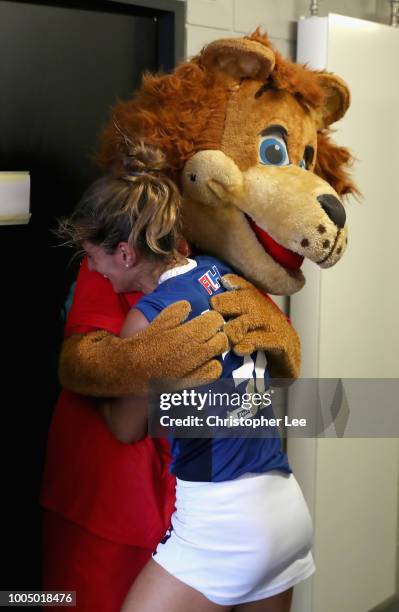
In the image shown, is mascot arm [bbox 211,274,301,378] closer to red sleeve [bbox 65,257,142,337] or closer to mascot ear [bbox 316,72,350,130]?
red sleeve [bbox 65,257,142,337]

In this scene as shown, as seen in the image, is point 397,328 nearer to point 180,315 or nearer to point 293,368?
point 293,368

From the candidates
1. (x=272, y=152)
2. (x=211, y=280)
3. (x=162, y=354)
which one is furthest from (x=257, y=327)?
(x=272, y=152)

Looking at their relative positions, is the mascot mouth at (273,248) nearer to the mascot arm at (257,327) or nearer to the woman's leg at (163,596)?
the mascot arm at (257,327)

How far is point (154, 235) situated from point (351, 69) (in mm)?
1160

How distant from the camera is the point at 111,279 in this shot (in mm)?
1362

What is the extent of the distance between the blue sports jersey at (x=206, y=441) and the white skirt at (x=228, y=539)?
0.7 inches

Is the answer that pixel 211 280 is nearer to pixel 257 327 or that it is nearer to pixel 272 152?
pixel 257 327

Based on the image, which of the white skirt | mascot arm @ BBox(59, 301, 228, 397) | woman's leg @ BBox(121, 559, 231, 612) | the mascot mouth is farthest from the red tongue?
woman's leg @ BBox(121, 559, 231, 612)

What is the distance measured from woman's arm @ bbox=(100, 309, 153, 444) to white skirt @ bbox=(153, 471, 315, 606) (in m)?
0.12

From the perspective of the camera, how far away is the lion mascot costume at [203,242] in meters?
1.39

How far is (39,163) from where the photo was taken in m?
1.71

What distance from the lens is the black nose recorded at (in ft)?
4.58

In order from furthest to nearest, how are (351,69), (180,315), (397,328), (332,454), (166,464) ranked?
(397,328), (332,454), (351,69), (166,464), (180,315)

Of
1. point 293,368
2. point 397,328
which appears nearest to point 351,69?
point 397,328
